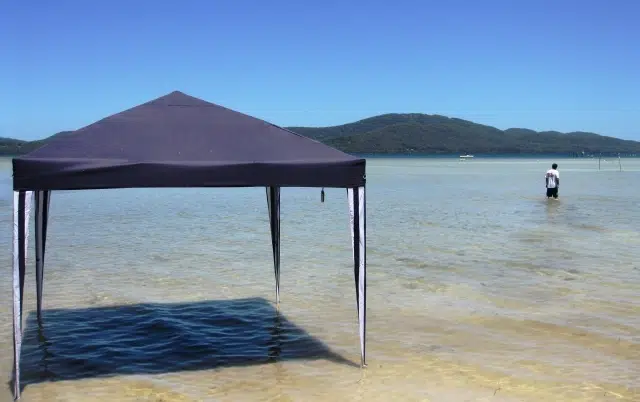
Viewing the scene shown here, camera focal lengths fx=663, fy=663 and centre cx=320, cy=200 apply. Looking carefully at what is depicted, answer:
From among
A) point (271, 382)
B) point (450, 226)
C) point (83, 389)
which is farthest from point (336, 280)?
point (450, 226)

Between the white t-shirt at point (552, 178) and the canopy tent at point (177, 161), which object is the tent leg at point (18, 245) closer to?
the canopy tent at point (177, 161)

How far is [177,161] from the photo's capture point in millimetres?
5934

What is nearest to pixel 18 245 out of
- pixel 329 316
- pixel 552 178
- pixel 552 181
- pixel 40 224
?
pixel 40 224

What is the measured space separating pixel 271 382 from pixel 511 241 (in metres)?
11.0

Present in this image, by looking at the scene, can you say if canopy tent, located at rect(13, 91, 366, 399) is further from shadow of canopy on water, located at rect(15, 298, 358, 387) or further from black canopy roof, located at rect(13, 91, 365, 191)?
shadow of canopy on water, located at rect(15, 298, 358, 387)

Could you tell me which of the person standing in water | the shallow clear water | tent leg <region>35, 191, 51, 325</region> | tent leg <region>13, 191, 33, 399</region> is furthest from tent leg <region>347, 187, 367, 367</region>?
the person standing in water

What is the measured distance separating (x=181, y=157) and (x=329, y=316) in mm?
3740

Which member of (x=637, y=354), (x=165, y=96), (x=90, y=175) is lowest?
(x=637, y=354)

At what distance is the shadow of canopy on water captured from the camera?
682cm

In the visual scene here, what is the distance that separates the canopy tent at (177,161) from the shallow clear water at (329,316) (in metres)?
0.83

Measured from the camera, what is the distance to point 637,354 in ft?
23.9

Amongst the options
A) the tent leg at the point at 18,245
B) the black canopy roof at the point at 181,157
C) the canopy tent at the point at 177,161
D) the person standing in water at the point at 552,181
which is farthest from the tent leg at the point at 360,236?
the person standing in water at the point at 552,181

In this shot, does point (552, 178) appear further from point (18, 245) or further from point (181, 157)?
point (18, 245)

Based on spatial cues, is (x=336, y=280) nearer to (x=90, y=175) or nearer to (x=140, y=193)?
(x=90, y=175)
